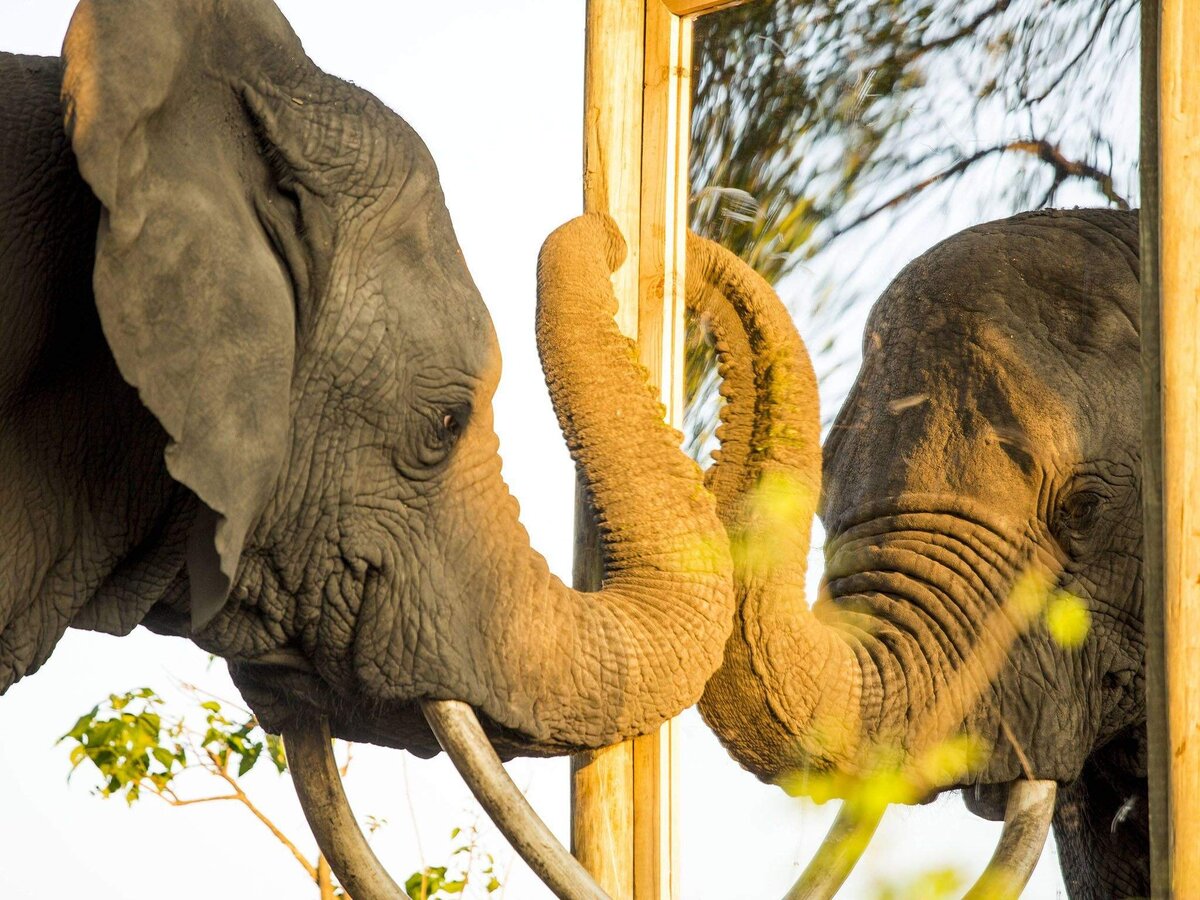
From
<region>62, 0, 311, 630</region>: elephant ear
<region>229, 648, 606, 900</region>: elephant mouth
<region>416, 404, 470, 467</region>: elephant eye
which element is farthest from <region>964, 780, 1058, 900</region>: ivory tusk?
<region>62, 0, 311, 630</region>: elephant ear

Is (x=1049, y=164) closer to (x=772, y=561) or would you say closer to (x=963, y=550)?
(x=963, y=550)

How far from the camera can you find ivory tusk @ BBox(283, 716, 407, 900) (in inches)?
100

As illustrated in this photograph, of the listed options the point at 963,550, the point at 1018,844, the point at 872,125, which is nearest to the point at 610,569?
the point at 963,550

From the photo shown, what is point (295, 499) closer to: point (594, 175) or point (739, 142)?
point (594, 175)

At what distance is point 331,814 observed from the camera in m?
2.59

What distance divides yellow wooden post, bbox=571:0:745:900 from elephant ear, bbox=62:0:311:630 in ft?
2.81

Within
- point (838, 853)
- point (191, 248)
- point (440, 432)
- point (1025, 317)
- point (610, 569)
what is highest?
point (1025, 317)

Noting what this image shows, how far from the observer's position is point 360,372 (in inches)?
86.0

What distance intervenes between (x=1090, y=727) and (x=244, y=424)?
1.44 meters

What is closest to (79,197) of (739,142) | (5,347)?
(5,347)

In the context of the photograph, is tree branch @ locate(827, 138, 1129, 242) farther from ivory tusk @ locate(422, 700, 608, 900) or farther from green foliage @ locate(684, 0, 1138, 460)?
ivory tusk @ locate(422, 700, 608, 900)

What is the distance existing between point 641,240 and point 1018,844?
3.47 ft

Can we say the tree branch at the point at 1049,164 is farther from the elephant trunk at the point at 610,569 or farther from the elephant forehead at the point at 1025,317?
the elephant trunk at the point at 610,569

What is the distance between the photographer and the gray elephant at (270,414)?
6.50 feet
